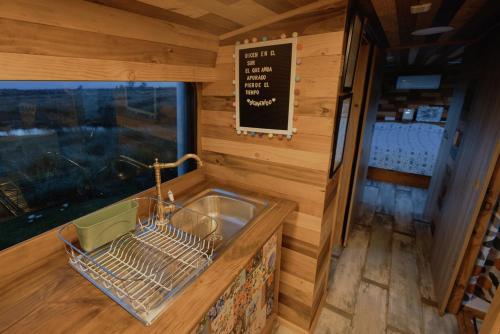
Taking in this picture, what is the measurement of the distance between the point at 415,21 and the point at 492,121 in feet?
2.89

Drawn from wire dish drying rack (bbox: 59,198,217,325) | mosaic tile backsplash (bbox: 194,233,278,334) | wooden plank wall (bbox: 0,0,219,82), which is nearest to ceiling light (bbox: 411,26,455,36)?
wooden plank wall (bbox: 0,0,219,82)

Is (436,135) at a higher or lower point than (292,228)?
higher

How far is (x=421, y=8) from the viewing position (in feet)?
4.72

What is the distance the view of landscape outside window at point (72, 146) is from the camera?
42.5 inches

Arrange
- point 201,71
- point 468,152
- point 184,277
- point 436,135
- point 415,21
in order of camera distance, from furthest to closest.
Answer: point 436,135 < point 468,152 < point 415,21 < point 201,71 < point 184,277

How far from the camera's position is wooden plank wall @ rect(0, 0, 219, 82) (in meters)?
0.81

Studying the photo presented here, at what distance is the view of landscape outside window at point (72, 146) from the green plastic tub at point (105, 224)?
0.79 ft

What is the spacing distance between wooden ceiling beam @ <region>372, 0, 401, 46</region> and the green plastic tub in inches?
66.9

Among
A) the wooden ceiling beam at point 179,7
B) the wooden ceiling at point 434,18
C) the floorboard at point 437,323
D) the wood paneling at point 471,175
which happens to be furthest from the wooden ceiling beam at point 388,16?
the floorboard at point 437,323

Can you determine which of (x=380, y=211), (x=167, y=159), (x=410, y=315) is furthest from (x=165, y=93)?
(x=380, y=211)

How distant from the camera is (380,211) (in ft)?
11.6

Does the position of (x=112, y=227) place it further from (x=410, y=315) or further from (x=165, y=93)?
(x=410, y=315)

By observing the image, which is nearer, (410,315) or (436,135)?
(410,315)

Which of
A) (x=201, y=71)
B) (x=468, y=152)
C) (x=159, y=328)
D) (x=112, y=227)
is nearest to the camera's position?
(x=159, y=328)
